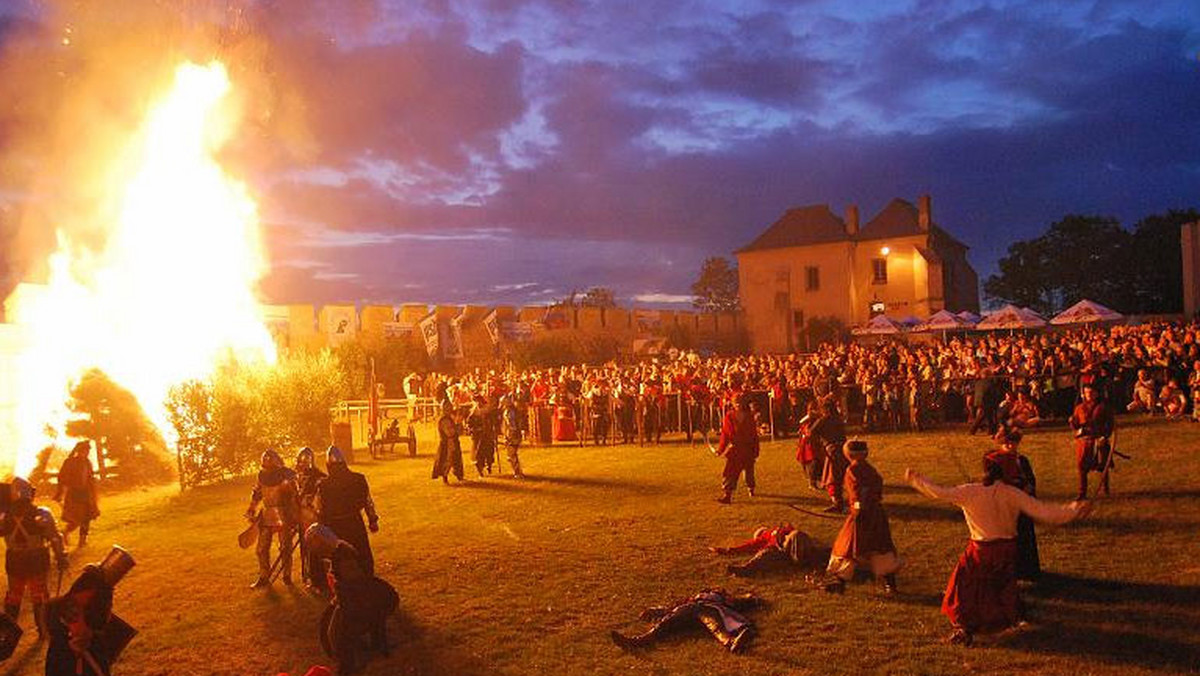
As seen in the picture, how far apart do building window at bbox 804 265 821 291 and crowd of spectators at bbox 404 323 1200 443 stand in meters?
30.6

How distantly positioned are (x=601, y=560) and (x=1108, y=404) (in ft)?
26.0

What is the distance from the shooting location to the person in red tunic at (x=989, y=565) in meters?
7.75

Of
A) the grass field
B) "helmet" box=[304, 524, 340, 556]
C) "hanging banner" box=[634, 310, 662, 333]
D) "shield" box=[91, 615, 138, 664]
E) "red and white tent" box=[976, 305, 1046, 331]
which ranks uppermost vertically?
"hanging banner" box=[634, 310, 662, 333]

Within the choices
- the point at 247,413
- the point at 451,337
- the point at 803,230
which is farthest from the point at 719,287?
the point at 247,413

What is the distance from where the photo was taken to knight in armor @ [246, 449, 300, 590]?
11.3 meters

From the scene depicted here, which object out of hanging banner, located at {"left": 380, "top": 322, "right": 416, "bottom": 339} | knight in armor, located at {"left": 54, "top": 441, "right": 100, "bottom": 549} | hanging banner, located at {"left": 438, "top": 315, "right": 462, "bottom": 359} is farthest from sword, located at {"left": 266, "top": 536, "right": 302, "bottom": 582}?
hanging banner, located at {"left": 438, "top": 315, "right": 462, "bottom": 359}

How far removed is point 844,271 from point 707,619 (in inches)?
2068

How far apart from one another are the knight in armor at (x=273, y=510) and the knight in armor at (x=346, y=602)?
3.40 metres

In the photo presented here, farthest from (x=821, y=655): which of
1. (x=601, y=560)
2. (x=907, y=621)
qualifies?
(x=601, y=560)

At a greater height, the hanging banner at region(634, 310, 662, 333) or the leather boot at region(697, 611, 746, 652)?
the hanging banner at region(634, 310, 662, 333)

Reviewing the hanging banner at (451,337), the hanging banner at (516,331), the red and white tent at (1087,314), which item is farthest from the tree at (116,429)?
the red and white tent at (1087,314)

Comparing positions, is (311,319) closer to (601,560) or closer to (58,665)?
(601,560)

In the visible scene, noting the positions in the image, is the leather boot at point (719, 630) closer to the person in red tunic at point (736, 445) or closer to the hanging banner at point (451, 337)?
the person in red tunic at point (736, 445)

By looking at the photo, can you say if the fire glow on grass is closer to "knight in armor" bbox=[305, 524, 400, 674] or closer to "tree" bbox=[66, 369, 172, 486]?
"tree" bbox=[66, 369, 172, 486]
